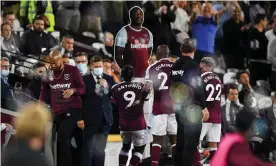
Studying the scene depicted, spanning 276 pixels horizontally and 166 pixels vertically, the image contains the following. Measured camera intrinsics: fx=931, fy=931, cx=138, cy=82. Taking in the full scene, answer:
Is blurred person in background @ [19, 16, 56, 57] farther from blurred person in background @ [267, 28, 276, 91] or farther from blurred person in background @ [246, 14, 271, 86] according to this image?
blurred person in background @ [246, 14, 271, 86]

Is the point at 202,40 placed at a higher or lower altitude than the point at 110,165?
higher

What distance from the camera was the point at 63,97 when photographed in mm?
13945

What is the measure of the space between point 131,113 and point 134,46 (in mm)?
1572

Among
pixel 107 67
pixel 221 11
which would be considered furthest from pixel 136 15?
pixel 221 11

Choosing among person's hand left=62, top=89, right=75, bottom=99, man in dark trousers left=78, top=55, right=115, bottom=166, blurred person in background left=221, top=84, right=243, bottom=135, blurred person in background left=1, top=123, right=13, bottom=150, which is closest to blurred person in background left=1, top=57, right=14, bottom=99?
blurred person in background left=1, top=123, right=13, bottom=150

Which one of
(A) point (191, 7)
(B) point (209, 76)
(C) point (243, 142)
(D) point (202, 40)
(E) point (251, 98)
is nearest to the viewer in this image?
(C) point (243, 142)

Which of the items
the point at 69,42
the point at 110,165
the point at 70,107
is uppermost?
the point at 69,42

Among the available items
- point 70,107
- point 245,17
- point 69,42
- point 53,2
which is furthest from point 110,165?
point 245,17

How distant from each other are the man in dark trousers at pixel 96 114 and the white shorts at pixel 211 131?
5.19ft

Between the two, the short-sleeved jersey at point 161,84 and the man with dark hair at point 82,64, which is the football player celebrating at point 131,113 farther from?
the man with dark hair at point 82,64

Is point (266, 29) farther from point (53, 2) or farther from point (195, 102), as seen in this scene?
point (195, 102)

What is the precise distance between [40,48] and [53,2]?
85.3 inches

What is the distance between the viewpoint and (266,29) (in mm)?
19609

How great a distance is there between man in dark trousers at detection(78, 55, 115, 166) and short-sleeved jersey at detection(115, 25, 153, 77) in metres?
0.89
